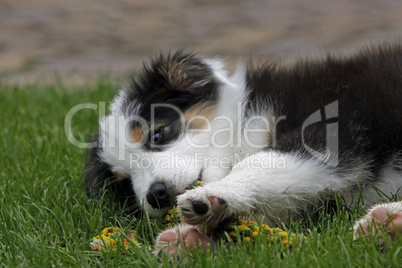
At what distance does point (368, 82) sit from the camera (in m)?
3.03

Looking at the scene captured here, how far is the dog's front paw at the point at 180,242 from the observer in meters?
2.31

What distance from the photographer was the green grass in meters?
2.17

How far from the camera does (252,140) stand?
322 cm

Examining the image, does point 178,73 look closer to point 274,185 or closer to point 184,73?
point 184,73

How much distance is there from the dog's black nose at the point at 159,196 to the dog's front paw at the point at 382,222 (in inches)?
38.9

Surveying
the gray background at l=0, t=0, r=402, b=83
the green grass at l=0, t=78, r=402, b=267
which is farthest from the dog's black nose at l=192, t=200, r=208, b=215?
the gray background at l=0, t=0, r=402, b=83

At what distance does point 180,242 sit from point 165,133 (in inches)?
39.4

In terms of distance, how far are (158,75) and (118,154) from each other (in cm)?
59

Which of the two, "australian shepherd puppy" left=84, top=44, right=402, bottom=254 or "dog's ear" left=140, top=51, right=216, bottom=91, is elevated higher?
"dog's ear" left=140, top=51, right=216, bottom=91

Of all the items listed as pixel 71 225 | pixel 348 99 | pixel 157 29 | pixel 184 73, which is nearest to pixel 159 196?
pixel 71 225

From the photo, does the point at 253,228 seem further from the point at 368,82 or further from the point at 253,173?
the point at 368,82

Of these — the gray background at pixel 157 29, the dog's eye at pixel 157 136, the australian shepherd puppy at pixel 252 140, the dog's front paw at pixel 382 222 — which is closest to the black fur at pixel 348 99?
the australian shepherd puppy at pixel 252 140

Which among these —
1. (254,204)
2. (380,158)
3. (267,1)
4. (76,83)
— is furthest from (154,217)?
(267,1)

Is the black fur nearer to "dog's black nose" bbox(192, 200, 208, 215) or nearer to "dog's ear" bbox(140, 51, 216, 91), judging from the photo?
"dog's ear" bbox(140, 51, 216, 91)
